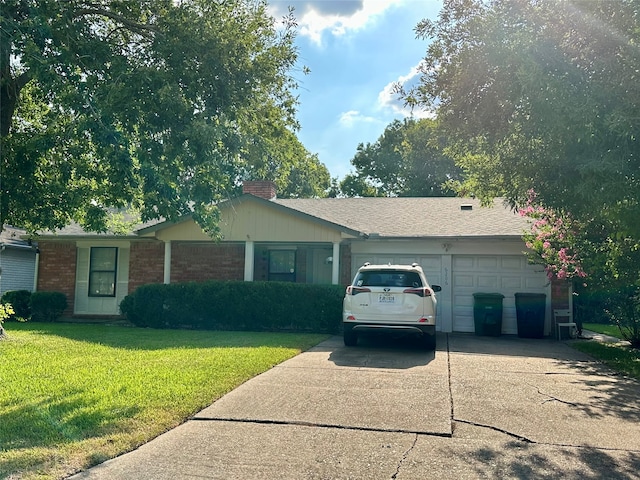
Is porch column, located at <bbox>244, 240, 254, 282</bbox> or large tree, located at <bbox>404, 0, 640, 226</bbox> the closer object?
large tree, located at <bbox>404, 0, 640, 226</bbox>

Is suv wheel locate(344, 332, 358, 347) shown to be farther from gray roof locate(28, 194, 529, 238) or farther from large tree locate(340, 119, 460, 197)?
large tree locate(340, 119, 460, 197)

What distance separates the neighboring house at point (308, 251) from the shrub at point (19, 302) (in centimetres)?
99

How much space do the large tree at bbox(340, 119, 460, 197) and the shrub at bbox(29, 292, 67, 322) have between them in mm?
24602

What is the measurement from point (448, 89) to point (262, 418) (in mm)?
5026

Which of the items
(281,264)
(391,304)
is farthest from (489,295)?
(281,264)

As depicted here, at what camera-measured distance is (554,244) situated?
1120 centimetres

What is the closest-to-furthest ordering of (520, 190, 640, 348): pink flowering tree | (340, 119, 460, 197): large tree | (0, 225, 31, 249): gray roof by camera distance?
(520, 190, 640, 348): pink flowering tree, (0, 225, 31, 249): gray roof, (340, 119, 460, 197): large tree

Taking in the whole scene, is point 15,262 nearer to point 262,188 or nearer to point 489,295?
point 262,188

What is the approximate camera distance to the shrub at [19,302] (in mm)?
15865

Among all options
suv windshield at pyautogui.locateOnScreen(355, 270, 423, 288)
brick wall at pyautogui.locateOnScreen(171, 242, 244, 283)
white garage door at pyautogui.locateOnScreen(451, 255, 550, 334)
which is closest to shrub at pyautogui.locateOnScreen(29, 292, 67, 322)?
brick wall at pyautogui.locateOnScreen(171, 242, 244, 283)

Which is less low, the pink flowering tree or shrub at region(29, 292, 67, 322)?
the pink flowering tree

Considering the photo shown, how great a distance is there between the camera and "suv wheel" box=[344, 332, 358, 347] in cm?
1013

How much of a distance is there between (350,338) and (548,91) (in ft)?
20.2

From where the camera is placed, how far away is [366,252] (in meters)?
15.1
